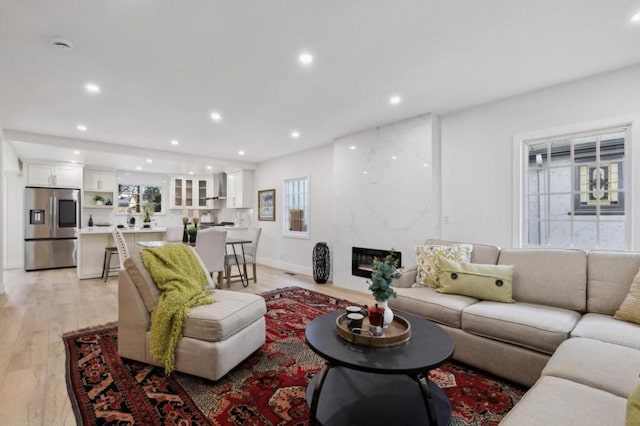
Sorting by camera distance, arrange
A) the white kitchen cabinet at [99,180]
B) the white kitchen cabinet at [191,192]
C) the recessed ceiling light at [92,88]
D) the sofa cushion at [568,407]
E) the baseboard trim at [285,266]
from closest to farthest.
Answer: the sofa cushion at [568,407], the recessed ceiling light at [92,88], the baseboard trim at [285,266], the white kitchen cabinet at [99,180], the white kitchen cabinet at [191,192]

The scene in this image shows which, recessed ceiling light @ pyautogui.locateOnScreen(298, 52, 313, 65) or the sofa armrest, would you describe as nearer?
recessed ceiling light @ pyautogui.locateOnScreen(298, 52, 313, 65)

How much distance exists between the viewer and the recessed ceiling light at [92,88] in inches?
127

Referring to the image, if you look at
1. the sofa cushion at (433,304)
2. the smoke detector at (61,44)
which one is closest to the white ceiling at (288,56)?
the smoke detector at (61,44)

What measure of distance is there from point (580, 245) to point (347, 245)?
297cm

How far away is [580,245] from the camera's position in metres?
3.21

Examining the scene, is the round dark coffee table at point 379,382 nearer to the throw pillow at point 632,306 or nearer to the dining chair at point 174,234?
the throw pillow at point 632,306

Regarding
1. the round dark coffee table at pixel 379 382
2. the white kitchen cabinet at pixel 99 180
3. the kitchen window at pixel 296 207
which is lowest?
the round dark coffee table at pixel 379 382

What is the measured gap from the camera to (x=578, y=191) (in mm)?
3219

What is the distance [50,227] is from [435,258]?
7.76 m

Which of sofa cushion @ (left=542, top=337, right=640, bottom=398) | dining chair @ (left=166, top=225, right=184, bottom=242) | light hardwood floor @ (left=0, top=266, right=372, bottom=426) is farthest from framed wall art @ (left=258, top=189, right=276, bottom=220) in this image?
sofa cushion @ (left=542, top=337, right=640, bottom=398)

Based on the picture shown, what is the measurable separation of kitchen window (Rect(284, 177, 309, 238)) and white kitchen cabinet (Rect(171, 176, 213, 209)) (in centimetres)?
304

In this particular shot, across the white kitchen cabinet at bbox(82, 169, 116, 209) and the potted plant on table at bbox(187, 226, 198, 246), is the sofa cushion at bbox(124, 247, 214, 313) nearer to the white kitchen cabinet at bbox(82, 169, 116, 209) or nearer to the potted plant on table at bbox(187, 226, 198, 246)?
the potted plant on table at bbox(187, 226, 198, 246)

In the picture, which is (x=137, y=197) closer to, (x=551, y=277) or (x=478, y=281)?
(x=478, y=281)

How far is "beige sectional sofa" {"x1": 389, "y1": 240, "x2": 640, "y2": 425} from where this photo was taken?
4.17 ft
